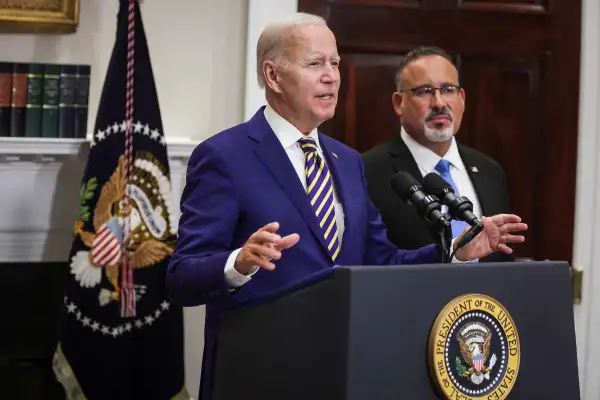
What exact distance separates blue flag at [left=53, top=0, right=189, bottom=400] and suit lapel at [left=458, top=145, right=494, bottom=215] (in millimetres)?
959

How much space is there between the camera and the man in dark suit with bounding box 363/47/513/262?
96.2 inches

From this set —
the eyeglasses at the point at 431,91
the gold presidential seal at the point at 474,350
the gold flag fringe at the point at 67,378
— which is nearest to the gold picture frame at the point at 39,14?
the gold flag fringe at the point at 67,378

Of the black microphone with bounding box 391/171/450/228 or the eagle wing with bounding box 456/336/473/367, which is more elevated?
the black microphone with bounding box 391/171/450/228

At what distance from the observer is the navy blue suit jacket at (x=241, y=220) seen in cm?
159

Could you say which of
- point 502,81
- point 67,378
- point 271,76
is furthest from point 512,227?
point 502,81

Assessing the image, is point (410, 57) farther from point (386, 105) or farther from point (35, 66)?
point (35, 66)

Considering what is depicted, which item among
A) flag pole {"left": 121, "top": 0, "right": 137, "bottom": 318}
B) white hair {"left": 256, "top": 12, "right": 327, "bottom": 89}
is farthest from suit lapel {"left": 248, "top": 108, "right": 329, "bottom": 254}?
flag pole {"left": 121, "top": 0, "right": 137, "bottom": 318}

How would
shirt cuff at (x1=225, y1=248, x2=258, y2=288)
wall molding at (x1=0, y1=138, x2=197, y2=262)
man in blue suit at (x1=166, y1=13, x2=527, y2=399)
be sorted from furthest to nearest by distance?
wall molding at (x1=0, y1=138, x2=197, y2=262) → man in blue suit at (x1=166, y1=13, x2=527, y2=399) → shirt cuff at (x1=225, y1=248, x2=258, y2=288)

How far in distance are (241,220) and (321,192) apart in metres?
0.18

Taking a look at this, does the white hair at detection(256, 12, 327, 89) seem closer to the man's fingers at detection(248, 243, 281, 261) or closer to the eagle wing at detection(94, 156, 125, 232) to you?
the man's fingers at detection(248, 243, 281, 261)

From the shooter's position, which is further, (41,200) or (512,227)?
(41,200)

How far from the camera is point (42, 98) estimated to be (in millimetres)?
2771

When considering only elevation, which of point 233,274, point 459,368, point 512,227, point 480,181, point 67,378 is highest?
point 480,181

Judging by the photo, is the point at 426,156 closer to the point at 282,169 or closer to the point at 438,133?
the point at 438,133
